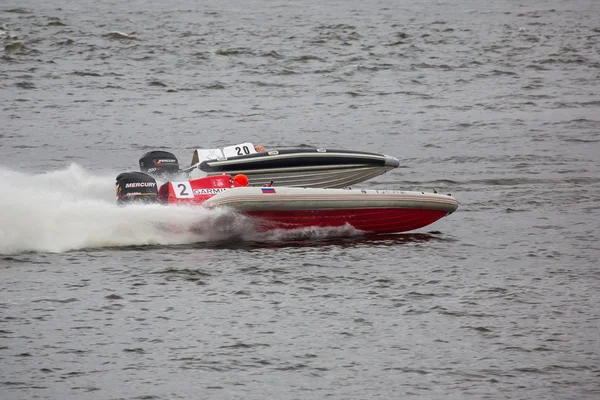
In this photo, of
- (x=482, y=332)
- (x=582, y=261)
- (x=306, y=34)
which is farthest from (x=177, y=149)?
(x=306, y=34)

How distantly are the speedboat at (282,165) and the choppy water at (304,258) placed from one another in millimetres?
1167

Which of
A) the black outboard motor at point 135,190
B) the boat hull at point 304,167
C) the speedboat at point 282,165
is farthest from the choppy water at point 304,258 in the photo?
the boat hull at point 304,167

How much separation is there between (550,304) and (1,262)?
19.4ft

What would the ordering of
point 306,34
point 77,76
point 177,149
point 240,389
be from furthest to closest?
point 306,34 → point 77,76 → point 177,149 → point 240,389

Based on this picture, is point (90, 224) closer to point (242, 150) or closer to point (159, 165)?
point (159, 165)

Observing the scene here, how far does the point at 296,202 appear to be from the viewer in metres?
12.4

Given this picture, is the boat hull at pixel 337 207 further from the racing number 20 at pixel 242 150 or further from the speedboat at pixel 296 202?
the racing number 20 at pixel 242 150

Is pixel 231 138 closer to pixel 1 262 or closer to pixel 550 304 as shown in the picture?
pixel 1 262

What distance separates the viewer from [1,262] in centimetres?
1154

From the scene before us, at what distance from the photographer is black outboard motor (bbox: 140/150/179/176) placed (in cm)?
1409

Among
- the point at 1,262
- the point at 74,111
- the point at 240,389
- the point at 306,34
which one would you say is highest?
the point at 306,34

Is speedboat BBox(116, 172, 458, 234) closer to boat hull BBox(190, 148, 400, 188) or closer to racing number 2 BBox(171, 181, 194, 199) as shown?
racing number 2 BBox(171, 181, 194, 199)

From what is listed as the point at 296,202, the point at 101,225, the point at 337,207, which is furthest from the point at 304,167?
the point at 101,225

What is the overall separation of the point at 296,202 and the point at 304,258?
78cm
